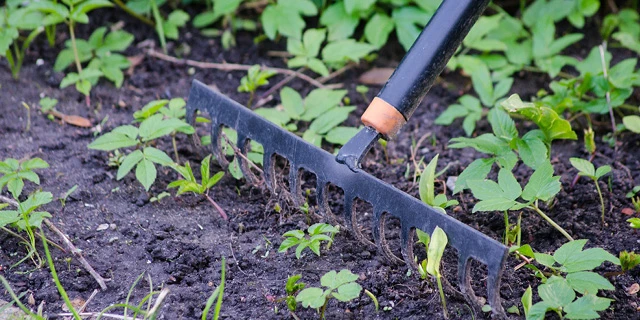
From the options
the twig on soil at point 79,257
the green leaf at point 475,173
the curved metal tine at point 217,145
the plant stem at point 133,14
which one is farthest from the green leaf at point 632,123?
the plant stem at point 133,14

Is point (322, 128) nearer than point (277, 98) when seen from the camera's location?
Yes

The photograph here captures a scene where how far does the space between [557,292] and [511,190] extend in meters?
0.32

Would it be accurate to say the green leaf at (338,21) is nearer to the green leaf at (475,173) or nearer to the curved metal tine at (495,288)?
the green leaf at (475,173)

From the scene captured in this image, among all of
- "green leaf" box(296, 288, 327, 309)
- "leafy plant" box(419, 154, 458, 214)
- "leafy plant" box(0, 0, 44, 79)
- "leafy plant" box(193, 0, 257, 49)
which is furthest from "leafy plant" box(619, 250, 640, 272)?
"leafy plant" box(0, 0, 44, 79)

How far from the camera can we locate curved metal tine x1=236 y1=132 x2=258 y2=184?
2283mm

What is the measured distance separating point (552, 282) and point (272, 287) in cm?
76

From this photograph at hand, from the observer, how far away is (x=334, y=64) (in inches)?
120

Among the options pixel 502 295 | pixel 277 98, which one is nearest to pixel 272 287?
pixel 502 295

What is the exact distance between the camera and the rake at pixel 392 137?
69.4 inches

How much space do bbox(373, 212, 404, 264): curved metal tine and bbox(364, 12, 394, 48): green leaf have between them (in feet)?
3.82

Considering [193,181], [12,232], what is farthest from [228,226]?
[12,232]

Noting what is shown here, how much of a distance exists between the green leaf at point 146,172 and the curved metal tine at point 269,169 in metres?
0.35

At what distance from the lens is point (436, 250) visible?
1.72 m

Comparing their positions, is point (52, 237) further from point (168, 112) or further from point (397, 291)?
point (397, 291)
